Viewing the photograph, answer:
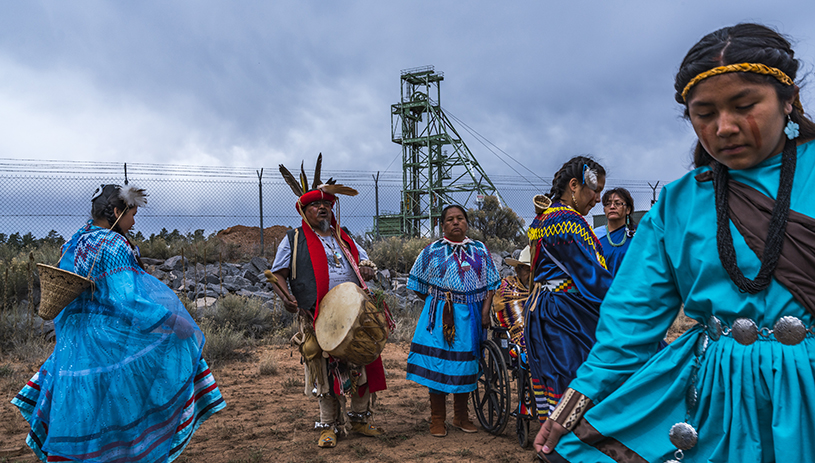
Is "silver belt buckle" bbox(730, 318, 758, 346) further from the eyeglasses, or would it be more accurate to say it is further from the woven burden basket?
the eyeglasses

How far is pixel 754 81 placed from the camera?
4.09ft

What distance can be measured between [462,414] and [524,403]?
906 mm

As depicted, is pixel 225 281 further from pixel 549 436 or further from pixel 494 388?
pixel 549 436

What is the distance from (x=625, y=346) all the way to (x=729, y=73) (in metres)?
0.73

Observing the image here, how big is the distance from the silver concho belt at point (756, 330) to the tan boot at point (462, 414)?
3.84 meters

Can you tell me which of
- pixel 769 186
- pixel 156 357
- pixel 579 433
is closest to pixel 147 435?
pixel 156 357

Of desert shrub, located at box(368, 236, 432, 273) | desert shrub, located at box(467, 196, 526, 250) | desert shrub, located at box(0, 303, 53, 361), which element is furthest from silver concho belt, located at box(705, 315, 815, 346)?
desert shrub, located at box(467, 196, 526, 250)

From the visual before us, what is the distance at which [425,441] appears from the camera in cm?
473

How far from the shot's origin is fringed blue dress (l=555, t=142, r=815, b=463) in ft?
3.92

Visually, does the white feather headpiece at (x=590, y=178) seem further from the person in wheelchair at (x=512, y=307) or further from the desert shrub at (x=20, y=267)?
the desert shrub at (x=20, y=267)

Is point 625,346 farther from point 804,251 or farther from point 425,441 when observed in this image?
point 425,441

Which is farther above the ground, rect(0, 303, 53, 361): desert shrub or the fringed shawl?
the fringed shawl

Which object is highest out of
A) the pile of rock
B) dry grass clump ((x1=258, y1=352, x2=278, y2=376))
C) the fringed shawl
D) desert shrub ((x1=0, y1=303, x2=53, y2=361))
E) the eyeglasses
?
the eyeglasses

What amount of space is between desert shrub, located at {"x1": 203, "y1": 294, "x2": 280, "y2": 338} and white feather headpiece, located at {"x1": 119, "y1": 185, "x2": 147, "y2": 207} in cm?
595
